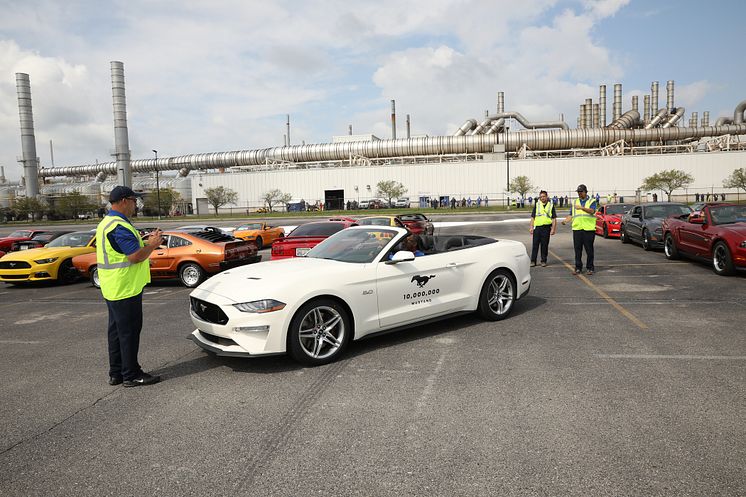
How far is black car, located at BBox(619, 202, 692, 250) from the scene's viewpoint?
14.6 m

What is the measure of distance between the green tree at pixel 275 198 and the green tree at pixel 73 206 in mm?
23208

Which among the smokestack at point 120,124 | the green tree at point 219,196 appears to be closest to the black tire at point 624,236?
the smokestack at point 120,124

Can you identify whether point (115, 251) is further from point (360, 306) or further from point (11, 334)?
point (11, 334)

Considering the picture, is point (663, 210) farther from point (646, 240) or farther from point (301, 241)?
point (301, 241)

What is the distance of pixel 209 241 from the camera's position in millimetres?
11695

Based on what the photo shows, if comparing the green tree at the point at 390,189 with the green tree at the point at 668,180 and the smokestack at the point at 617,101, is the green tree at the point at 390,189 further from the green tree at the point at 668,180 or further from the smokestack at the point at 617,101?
the smokestack at the point at 617,101

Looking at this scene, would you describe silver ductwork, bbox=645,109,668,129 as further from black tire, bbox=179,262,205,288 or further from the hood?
the hood

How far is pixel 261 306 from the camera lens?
16.0 feet

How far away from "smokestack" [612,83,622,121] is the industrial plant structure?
144 mm

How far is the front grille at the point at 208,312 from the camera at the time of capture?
16.6 ft

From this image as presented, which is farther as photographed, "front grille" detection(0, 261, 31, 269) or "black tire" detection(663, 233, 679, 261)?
"black tire" detection(663, 233, 679, 261)

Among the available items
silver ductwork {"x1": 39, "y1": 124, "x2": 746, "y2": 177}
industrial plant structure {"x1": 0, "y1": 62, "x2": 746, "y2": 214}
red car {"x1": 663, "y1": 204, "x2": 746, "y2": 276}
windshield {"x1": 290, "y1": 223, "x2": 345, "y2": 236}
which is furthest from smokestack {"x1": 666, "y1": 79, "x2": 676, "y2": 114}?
windshield {"x1": 290, "y1": 223, "x2": 345, "y2": 236}

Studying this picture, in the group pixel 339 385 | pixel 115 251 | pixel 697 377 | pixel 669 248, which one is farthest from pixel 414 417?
pixel 669 248

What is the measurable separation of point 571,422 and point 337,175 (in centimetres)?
7167
